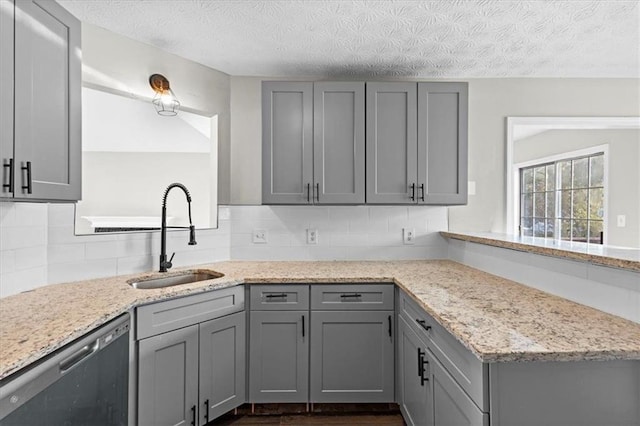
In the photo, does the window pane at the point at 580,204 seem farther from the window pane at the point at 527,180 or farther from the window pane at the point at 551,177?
the window pane at the point at 527,180

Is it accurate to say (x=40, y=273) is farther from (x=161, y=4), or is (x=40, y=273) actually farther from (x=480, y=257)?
(x=480, y=257)

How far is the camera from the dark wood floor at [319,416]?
2256 mm

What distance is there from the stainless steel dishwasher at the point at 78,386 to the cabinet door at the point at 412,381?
4.30 feet

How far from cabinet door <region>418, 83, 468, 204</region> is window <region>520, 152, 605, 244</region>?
268 centimetres

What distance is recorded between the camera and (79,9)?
6.68 feet

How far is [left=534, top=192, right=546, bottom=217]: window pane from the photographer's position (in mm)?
5395

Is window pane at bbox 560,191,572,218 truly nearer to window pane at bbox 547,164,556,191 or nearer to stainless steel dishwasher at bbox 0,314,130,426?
window pane at bbox 547,164,556,191

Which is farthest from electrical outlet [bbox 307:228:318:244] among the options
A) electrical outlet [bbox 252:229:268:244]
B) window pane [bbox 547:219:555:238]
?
window pane [bbox 547:219:555:238]

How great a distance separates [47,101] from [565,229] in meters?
5.52

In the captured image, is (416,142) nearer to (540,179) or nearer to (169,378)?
(169,378)

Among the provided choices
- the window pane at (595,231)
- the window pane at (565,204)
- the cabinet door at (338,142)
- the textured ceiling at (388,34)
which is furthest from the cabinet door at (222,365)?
the window pane at (565,204)

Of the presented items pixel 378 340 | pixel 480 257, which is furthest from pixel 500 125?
pixel 378 340

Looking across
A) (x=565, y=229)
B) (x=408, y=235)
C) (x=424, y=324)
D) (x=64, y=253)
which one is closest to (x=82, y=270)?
(x=64, y=253)

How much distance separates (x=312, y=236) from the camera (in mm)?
2979
